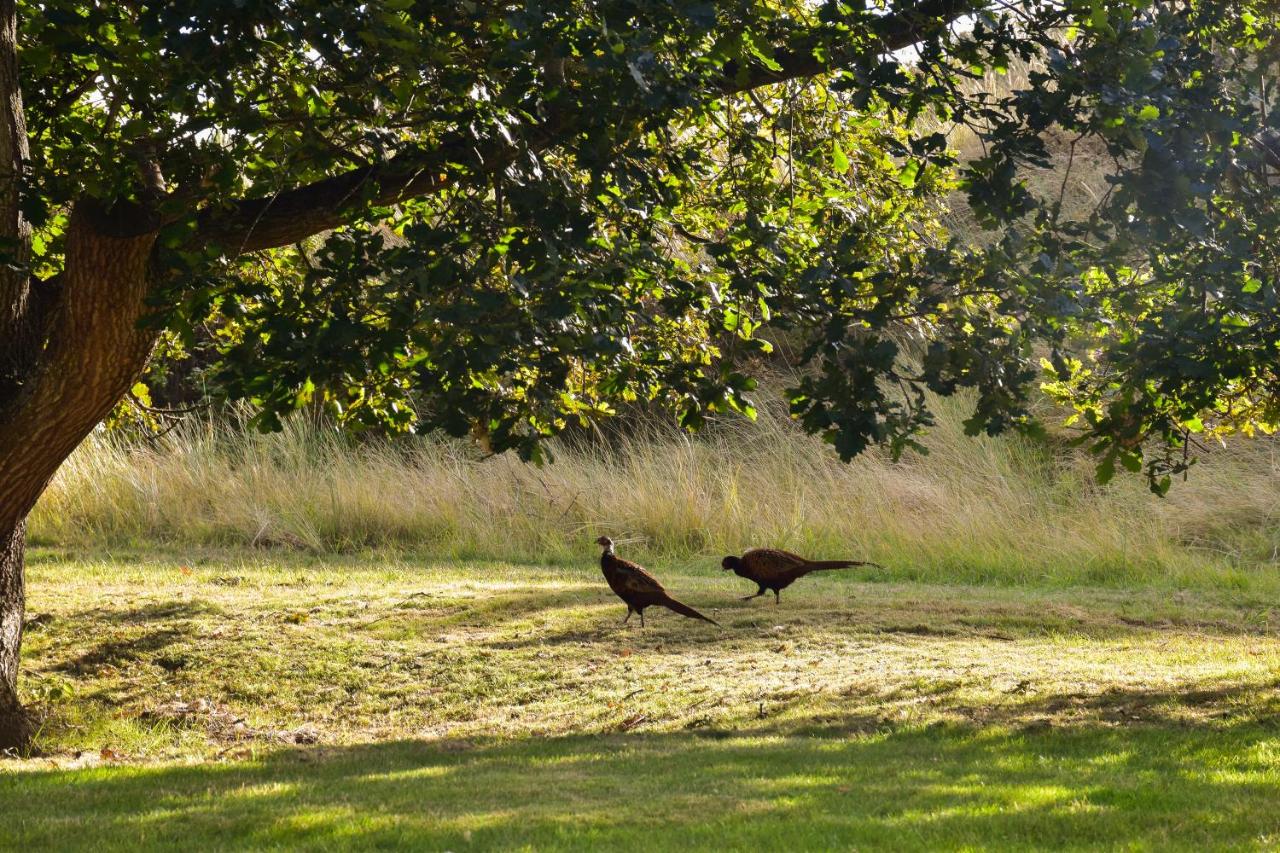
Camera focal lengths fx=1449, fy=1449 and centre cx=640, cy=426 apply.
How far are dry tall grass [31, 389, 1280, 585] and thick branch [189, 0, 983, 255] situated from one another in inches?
329

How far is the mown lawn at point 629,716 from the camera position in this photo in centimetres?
545

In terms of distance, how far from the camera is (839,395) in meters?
5.42

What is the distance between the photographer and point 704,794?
5.91 meters

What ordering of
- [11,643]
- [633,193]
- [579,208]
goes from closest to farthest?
1. [579,208]
2. [633,193]
3. [11,643]

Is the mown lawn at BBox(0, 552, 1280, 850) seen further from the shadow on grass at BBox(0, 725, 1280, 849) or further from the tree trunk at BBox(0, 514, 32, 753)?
the tree trunk at BBox(0, 514, 32, 753)

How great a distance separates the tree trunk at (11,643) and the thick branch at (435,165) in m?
2.33

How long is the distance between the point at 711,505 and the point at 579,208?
417 inches

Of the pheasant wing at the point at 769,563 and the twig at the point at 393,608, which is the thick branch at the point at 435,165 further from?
the pheasant wing at the point at 769,563

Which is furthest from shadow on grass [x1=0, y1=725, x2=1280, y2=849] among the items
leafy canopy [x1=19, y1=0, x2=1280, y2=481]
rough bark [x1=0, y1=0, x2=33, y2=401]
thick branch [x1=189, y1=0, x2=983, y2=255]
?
thick branch [x1=189, y1=0, x2=983, y2=255]

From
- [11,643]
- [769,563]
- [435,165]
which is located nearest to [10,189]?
[435,165]

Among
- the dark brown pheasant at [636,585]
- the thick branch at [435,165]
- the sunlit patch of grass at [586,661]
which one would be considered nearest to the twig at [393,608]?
the sunlit patch of grass at [586,661]

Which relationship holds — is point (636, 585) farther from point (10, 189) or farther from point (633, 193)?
point (10, 189)

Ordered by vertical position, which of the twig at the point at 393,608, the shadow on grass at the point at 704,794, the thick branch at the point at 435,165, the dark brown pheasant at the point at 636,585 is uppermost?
the thick branch at the point at 435,165

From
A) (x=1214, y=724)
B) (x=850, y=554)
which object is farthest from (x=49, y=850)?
(x=850, y=554)
